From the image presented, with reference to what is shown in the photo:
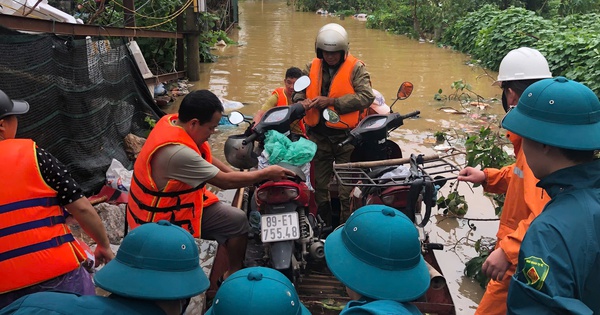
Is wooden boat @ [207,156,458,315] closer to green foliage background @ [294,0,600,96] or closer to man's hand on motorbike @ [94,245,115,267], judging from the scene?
man's hand on motorbike @ [94,245,115,267]

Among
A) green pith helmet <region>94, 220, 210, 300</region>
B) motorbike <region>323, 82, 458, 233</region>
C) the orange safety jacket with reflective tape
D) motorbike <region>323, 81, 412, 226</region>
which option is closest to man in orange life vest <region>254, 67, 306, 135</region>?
motorbike <region>323, 81, 412, 226</region>

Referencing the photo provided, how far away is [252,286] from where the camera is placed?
1.90 metres

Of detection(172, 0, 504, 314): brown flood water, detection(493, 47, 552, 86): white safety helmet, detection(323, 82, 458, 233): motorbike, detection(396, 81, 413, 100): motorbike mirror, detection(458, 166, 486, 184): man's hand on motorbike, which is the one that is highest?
detection(493, 47, 552, 86): white safety helmet

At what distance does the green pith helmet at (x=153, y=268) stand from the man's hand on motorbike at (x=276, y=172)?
1484 mm

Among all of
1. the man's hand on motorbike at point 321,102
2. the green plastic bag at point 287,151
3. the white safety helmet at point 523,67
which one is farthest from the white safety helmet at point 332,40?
the white safety helmet at point 523,67

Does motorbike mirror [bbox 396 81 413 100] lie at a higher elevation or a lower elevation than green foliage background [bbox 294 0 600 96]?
higher

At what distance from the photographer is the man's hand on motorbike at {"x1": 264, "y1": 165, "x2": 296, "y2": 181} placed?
3559 millimetres

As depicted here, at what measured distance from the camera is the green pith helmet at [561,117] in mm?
1946

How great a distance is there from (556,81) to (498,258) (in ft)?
3.13

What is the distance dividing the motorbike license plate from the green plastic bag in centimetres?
47

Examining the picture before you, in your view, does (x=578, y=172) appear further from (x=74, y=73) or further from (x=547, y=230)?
(x=74, y=73)

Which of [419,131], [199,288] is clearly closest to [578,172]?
[199,288]

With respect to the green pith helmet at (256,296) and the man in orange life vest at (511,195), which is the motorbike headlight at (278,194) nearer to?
the man in orange life vest at (511,195)

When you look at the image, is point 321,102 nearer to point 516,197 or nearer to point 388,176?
point 388,176
